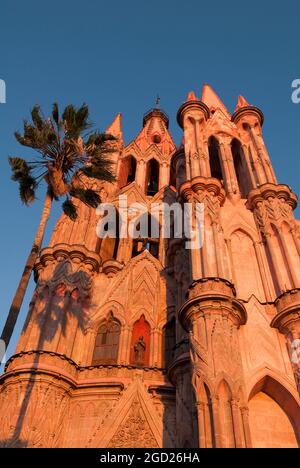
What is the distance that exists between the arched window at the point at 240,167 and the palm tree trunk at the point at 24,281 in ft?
35.0

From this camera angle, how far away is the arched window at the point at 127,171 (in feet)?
102

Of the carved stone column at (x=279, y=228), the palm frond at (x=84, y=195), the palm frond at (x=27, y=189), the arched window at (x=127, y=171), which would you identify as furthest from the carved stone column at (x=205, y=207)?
the arched window at (x=127, y=171)

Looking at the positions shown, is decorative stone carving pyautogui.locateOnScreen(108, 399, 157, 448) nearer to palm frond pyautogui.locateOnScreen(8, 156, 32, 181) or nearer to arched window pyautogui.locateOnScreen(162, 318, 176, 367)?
arched window pyautogui.locateOnScreen(162, 318, 176, 367)

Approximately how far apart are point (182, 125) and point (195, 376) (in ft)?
54.7

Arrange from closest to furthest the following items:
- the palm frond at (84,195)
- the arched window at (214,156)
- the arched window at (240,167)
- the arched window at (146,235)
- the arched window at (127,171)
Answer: the palm frond at (84,195), the arched window at (240,167), the arched window at (146,235), the arched window at (214,156), the arched window at (127,171)

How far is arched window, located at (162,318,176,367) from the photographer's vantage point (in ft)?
58.1

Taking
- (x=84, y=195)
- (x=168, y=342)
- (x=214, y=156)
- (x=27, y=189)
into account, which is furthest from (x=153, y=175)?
(x=27, y=189)

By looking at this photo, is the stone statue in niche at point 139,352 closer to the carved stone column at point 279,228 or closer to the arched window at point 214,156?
the carved stone column at point 279,228

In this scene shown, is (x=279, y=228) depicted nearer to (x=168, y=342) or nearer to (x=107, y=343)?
(x=168, y=342)

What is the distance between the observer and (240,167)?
24.7 meters

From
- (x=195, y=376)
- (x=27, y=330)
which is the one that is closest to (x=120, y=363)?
(x=27, y=330)

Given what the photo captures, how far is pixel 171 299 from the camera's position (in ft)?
65.3

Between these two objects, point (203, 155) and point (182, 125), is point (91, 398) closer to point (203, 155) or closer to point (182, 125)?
point (203, 155)

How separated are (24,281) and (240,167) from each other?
615 inches
